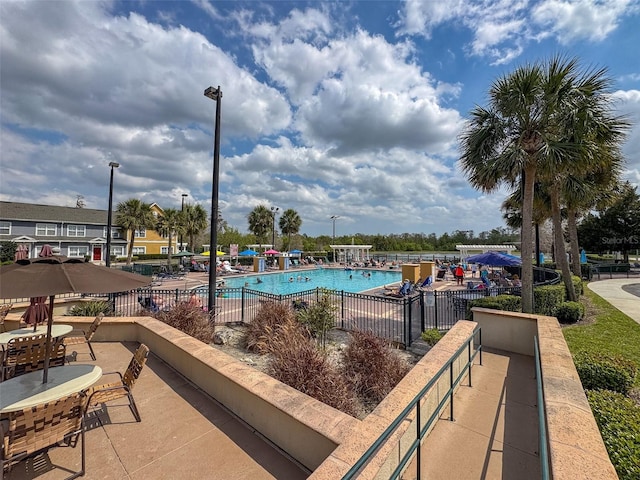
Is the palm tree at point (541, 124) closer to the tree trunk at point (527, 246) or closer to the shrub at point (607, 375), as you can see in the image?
the tree trunk at point (527, 246)

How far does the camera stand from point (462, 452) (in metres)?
3.06

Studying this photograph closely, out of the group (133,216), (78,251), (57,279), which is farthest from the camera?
(78,251)

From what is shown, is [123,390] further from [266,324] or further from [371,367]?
[266,324]

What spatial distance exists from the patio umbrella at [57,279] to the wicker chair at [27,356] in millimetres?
1669

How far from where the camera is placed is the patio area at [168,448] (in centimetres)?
289

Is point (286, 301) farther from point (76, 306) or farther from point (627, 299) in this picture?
point (627, 299)

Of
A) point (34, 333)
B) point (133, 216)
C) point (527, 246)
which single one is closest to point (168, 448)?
point (34, 333)

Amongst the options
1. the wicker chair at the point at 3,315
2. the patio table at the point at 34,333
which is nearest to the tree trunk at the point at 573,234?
the patio table at the point at 34,333

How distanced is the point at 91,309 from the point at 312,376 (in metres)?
7.68

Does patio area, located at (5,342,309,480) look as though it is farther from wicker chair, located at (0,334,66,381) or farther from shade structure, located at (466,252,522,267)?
shade structure, located at (466,252,522,267)

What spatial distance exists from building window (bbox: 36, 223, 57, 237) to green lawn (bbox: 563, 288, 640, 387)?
51.3 metres

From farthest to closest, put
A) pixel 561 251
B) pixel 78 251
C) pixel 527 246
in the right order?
1. pixel 78 251
2. pixel 561 251
3. pixel 527 246

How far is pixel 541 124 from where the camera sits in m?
8.78

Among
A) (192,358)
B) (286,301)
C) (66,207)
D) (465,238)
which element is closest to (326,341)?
(286,301)
